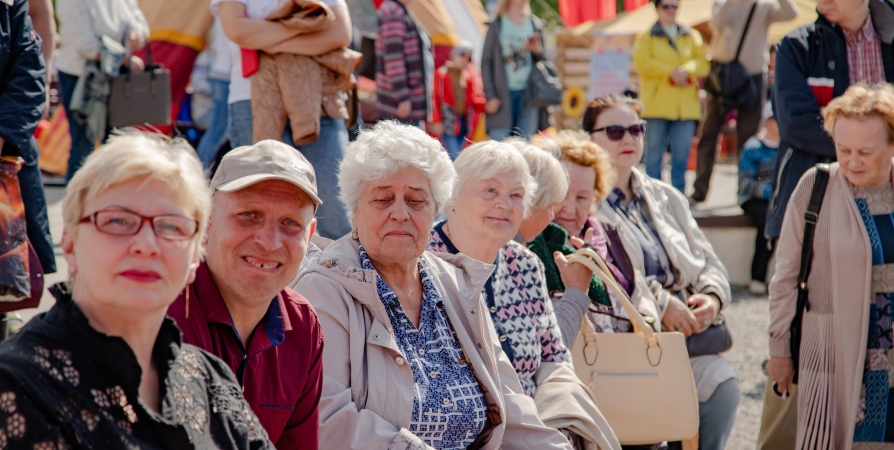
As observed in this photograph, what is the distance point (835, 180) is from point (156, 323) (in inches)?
129

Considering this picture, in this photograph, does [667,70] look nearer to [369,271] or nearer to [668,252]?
[668,252]

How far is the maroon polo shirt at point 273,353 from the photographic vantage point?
2.16 metres

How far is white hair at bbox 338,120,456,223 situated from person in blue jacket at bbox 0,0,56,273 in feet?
4.10

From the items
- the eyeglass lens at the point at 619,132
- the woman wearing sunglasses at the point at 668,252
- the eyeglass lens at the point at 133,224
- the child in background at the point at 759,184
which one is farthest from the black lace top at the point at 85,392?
the child in background at the point at 759,184

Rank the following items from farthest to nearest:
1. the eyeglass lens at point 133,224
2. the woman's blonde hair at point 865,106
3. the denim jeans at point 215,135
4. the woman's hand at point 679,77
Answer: the woman's hand at point 679,77, the denim jeans at point 215,135, the woman's blonde hair at point 865,106, the eyeglass lens at point 133,224

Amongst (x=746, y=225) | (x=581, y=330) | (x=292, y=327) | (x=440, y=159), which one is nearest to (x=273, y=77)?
(x=440, y=159)

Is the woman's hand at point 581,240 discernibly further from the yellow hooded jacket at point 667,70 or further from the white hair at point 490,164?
the yellow hooded jacket at point 667,70

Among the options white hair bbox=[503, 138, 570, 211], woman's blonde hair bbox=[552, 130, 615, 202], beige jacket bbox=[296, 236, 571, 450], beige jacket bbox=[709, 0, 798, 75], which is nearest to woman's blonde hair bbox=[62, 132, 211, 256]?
beige jacket bbox=[296, 236, 571, 450]

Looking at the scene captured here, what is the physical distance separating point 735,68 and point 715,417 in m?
5.52

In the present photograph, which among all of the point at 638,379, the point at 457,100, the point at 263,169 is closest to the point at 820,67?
the point at 638,379

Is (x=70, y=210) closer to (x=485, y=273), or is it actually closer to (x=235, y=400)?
(x=235, y=400)

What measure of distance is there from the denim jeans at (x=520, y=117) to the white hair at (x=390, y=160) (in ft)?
19.6

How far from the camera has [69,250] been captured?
5.46 feet

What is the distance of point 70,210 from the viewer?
164 cm
